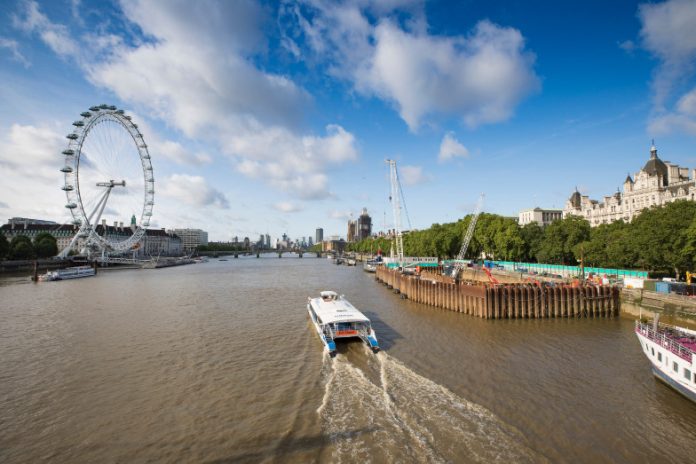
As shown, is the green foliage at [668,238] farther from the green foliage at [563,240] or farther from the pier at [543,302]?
the green foliage at [563,240]

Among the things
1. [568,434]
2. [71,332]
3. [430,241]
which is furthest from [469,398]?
[430,241]

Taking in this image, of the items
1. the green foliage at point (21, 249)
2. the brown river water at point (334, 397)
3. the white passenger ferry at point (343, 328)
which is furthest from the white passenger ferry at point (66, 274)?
the white passenger ferry at point (343, 328)

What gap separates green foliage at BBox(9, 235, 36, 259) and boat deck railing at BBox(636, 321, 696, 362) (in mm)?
158452

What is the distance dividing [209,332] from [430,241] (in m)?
100

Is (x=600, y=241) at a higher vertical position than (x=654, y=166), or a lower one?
lower

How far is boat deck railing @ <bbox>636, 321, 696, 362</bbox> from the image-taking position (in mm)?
19172

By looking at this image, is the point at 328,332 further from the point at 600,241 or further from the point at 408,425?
the point at 600,241

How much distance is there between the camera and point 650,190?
89375 mm

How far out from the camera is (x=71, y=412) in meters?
18.0

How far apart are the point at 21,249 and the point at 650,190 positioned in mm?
184491

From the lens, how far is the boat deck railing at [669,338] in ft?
62.9

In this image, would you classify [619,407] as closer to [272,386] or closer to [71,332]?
[272,386]

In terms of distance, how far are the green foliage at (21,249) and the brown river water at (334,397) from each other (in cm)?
11100

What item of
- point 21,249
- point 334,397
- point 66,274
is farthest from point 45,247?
point 334,397
